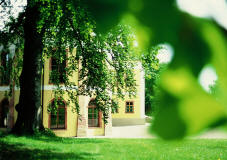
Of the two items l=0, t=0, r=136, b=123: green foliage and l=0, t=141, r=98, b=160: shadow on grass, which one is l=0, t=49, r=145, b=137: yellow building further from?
l=0, t=141, r=98, b=160: shadow on grass

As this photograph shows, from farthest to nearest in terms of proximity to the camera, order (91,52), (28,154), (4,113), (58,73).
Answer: (4,113) < (58,73) < (91,52) < (28,154)

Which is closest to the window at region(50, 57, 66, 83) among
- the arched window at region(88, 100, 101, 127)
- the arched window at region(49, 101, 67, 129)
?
the arched window at region(49, 101, 67, 129)

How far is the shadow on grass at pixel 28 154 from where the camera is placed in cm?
757

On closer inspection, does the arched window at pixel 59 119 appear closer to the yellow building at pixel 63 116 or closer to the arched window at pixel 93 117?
the yellow building at pixel 63 116

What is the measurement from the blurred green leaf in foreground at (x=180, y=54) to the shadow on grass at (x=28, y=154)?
772 cm

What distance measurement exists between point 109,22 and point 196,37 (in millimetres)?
165

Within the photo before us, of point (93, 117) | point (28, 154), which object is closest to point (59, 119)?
point (93, 117)

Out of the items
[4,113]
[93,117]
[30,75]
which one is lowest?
[93,117]

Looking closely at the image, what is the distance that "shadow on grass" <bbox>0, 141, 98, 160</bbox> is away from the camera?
24.8ft

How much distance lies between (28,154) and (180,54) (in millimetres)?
8273

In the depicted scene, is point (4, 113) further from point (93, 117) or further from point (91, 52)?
point (91, 52)

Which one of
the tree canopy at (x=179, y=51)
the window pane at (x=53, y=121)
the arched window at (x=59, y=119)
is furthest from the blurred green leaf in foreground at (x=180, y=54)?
the window pane at (x=53, y=121)

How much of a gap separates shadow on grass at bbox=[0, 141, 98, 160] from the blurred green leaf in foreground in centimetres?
772

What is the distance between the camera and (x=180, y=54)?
39 centimetres
